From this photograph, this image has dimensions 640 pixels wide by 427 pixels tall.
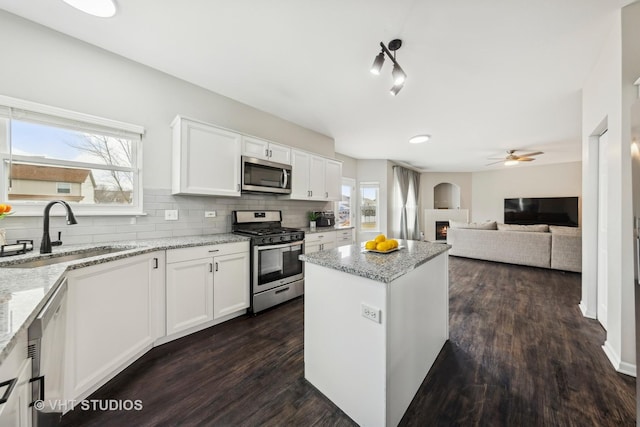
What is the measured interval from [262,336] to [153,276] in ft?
3.52

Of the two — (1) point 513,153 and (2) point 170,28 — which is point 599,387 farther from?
(1) point 513,153

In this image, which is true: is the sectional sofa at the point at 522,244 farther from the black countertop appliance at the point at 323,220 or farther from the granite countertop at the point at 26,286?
the granite countertop at the point at 26,286

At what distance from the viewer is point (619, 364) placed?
1.66m

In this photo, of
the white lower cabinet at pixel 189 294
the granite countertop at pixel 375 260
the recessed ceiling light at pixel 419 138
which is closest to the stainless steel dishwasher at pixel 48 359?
the white lower cabinet at pixel 189 294

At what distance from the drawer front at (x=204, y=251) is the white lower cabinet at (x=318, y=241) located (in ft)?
2.98

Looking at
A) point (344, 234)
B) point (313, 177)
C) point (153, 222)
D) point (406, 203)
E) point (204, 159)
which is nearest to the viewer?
point (153, 222)

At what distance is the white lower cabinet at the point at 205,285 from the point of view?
2.04 metres

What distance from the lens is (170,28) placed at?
1.87 m

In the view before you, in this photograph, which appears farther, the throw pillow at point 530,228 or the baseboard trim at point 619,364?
the throw pillow at point 530,228

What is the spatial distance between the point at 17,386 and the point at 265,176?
2.52 metres

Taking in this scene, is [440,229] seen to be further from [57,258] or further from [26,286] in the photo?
[26,286]

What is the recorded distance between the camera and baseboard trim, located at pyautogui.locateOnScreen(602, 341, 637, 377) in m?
1.62

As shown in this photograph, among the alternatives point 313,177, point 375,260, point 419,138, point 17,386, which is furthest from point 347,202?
point 17,386

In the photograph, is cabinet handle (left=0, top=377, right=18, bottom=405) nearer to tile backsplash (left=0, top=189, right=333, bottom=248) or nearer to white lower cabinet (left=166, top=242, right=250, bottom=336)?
white lower cabinet (left=166, top=242, right=250, bottom=336)
